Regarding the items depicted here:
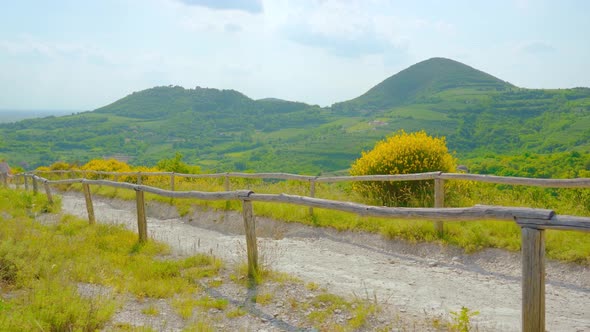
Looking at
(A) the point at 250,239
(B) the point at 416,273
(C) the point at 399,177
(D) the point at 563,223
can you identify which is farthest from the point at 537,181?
(A) the point at 250,239

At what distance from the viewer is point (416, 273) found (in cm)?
687

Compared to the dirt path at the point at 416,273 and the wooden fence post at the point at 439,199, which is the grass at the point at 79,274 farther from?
the wooden fence post at the point at 439,199

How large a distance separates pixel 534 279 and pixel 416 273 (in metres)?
3.36

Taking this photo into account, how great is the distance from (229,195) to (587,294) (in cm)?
545

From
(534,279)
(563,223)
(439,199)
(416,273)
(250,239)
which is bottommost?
(416,273)

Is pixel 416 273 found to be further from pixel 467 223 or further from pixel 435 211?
pixel 435 211

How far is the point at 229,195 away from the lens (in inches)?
270

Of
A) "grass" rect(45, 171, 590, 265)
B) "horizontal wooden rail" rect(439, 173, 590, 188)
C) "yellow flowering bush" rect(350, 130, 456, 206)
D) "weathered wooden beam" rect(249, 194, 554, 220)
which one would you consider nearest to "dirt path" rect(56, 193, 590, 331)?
"grass" rect(45, 171, 590, 265)

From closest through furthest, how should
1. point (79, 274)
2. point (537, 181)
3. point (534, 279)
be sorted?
point (534, 279) → point (79, 274) → point (537, 181)

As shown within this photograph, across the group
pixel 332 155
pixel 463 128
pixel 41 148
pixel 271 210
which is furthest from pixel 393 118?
pixel 271 210

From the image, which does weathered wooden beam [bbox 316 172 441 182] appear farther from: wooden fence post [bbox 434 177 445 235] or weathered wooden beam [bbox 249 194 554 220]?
weathered wooden beam [bbox 249 194 554 220]

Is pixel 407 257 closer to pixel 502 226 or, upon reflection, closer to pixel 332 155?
pixel 502 226

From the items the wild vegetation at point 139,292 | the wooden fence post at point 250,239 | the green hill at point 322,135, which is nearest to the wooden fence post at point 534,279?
the wild vegetation at point 139,292

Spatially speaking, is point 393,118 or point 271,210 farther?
point 393,118
